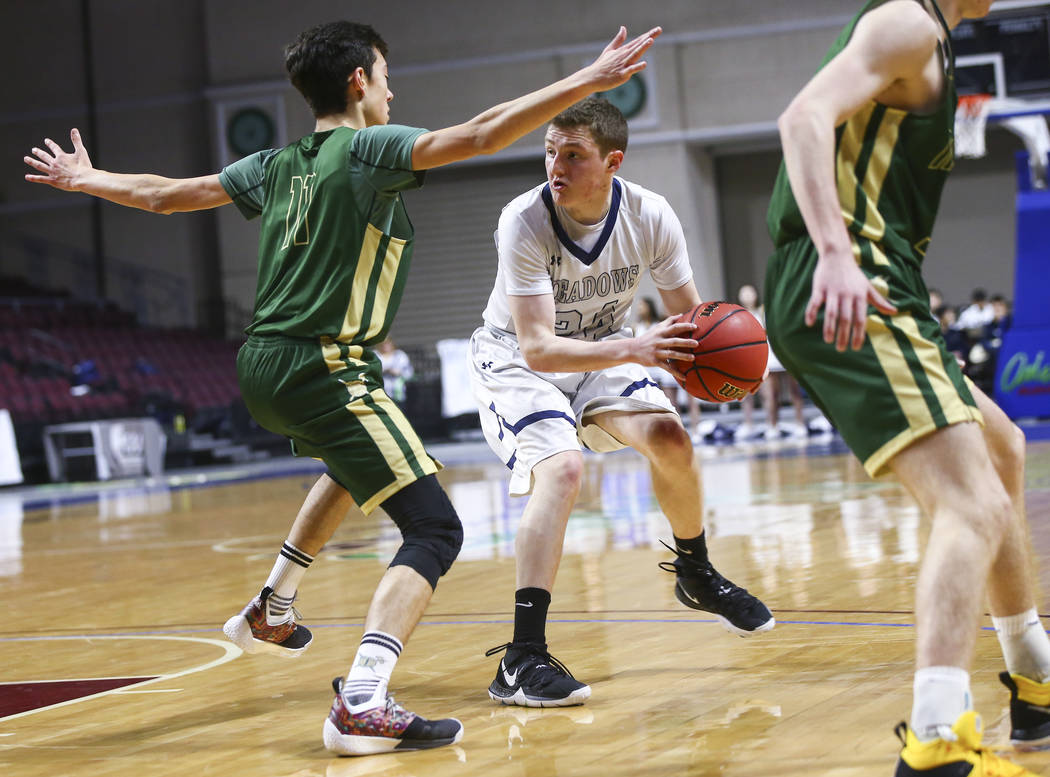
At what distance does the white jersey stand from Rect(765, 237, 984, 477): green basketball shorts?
48.8 inches

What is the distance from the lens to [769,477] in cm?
1016

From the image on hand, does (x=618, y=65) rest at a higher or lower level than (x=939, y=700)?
higher

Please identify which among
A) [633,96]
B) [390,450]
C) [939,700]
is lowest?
[939,700]

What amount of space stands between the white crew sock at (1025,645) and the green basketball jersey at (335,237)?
5.66ft

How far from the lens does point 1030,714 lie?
2.75 meters

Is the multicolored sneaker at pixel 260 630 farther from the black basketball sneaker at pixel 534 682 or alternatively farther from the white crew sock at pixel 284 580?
the black basketball sneaker at pixel 534 682

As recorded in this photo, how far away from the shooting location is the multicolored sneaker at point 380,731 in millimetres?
3045

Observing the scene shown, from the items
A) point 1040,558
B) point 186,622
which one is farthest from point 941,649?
point 186,622

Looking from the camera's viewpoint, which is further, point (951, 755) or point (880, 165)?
point (880, 165)

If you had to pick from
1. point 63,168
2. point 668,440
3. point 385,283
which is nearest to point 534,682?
point 668,440

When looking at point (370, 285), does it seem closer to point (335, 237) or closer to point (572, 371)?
point (335, 237)

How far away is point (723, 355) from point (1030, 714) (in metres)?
1.22

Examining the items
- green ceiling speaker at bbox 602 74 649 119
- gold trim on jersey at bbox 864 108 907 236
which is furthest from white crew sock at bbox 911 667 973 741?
green ceiling speaker at bbox 602 74 649 119

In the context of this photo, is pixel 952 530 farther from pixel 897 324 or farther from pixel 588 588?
pixel 588 588
